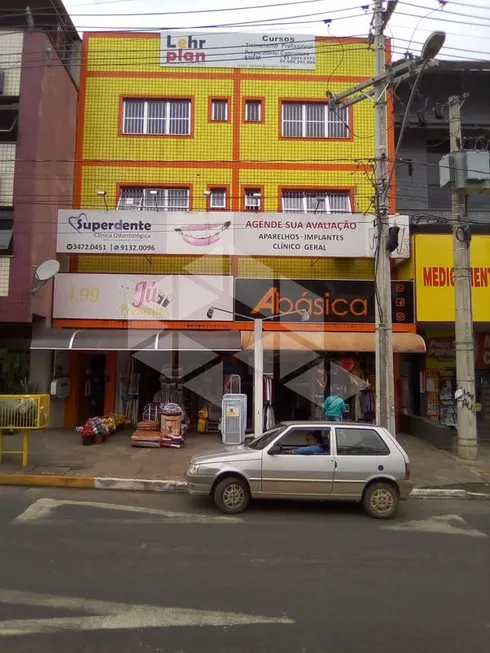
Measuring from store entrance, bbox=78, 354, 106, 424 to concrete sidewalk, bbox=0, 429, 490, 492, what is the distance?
2.23 meters

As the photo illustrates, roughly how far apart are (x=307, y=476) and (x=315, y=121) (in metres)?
13.2

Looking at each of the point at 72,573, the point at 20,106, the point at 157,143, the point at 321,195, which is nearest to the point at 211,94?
the point at 157,143

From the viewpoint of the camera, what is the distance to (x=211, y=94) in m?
17.7

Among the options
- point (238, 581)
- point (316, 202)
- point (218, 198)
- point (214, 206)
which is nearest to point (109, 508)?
point (238, 581)

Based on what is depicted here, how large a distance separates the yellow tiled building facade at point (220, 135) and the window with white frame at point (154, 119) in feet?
0.11

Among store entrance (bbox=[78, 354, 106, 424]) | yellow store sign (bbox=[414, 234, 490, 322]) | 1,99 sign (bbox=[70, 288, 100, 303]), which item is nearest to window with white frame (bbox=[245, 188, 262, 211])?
yellow store sign (bbox=[414, 234, 490, 322])

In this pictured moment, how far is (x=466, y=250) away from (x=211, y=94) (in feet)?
32.0

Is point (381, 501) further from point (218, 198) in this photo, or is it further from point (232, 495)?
point (218, 198)

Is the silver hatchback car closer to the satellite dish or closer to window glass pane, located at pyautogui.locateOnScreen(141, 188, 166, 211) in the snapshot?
the satellite dish

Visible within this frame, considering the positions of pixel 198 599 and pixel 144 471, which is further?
pixel 144 471

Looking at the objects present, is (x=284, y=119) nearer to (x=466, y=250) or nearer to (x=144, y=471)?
(x=466, y=250)

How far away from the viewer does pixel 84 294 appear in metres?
15.9

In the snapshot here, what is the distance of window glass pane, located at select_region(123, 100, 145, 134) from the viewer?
17.7 meters

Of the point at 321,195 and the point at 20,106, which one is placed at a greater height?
the point at 20,106
